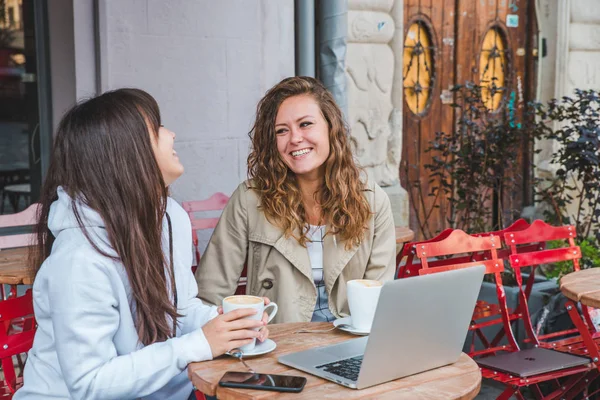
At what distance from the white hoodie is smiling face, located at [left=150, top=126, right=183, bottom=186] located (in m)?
0.23

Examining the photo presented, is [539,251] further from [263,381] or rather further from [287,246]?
A: [263,381]

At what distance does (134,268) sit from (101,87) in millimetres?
2514

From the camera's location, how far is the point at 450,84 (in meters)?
6.95

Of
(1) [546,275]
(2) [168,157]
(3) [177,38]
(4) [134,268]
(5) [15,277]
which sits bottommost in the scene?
(1) [546,275]

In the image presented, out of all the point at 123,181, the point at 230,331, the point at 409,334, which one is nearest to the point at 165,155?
the point at 123,181

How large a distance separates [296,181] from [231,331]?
1130 mm

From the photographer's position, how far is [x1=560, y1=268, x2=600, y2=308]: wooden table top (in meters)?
3.06

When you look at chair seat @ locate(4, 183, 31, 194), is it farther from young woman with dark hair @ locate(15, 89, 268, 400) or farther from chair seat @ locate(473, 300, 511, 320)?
young woman with dark hair @ locate(15, 89, 268, 400)

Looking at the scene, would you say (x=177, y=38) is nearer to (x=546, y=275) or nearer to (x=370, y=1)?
(x=370, y=1)

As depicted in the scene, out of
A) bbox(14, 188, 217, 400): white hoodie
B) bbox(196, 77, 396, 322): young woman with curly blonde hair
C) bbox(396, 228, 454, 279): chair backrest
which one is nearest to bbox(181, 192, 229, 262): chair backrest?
bbox(396, 228, 454, 279): chair backrest

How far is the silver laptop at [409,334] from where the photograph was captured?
1.80 metres

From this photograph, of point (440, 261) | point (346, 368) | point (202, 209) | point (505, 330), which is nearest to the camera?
point (346, 368)

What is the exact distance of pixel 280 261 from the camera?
9.49 ft

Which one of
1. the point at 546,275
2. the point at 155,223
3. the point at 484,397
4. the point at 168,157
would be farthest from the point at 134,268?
the point at 546,275
